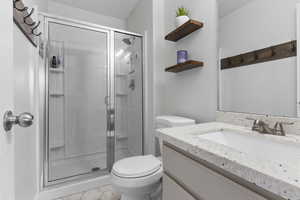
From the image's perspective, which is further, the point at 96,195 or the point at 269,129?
the point at 96,195

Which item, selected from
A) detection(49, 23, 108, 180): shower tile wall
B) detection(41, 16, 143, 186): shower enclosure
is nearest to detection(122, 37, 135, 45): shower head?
detection(41, 16, 143, 186): shower enclosure

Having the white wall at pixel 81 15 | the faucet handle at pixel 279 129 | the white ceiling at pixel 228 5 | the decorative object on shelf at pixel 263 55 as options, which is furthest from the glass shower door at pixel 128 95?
the faucet handle at pixel 279 129

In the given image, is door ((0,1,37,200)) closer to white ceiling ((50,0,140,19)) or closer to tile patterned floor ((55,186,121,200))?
tile patterned floor ((55,186,121,200))

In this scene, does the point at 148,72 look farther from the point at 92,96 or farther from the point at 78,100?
the point at 78,100

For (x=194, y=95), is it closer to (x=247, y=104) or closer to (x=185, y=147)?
(x=247, y=104)

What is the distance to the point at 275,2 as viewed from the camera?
842 millimetres

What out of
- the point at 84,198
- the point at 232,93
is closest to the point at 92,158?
the point at 84,198

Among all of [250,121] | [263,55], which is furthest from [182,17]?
[250,121]

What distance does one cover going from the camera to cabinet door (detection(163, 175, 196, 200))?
0.63 metres

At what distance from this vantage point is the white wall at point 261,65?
79cm

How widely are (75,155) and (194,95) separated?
1.85m

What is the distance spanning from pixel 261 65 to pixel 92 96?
6.17ft

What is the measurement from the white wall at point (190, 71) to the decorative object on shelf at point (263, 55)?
149 mm

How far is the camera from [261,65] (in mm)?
908
